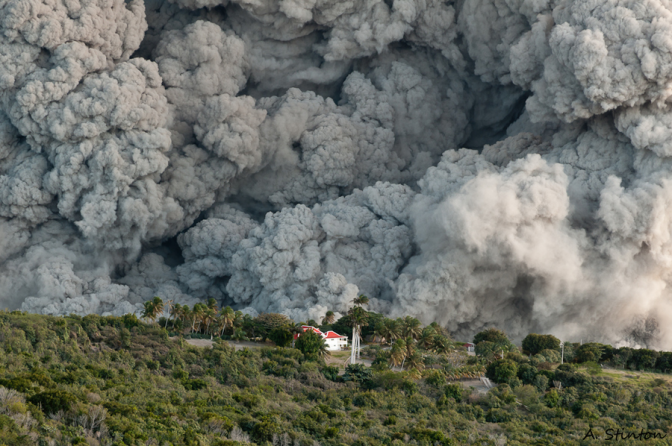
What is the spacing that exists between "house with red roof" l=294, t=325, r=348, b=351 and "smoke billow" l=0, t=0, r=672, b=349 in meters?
4.34

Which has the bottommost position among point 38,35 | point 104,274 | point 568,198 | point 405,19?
point 104,274

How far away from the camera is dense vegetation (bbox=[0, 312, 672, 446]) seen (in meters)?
39.0

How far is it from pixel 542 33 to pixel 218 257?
2450 centimetres

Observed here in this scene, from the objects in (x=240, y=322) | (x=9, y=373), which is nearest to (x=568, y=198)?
(x=240, y=322)

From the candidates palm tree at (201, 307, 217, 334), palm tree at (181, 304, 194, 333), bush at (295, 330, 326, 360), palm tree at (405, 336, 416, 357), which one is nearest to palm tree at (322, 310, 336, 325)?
palm tree at (201, 307, 217, 334)

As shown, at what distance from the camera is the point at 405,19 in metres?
75.8

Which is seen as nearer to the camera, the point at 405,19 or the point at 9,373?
the point at 9,373

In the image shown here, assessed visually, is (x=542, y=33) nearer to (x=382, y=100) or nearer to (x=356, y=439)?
(x=382, y=100)

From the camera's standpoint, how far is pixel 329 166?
77.8m

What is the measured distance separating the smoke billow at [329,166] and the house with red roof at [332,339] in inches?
171

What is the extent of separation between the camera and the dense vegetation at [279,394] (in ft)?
128

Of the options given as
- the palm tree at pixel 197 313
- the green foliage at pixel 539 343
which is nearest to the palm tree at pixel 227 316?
the palm tree at pixel 197 313

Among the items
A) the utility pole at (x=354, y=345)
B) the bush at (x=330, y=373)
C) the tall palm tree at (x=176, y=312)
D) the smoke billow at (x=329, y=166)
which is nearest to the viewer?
the bush at (x=330, y=373)

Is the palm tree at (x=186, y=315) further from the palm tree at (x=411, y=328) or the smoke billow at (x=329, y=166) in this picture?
the palm tree at (x=411, y=328)
